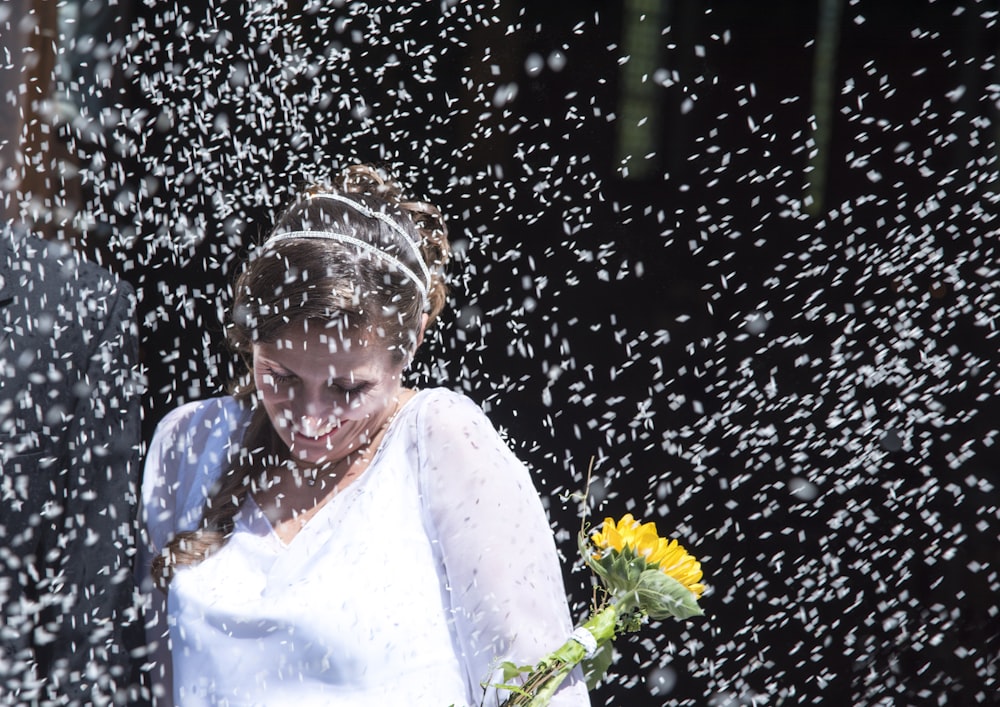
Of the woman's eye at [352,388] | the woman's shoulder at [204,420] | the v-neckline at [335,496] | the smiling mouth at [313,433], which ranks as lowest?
the v-neckline at [335,496]

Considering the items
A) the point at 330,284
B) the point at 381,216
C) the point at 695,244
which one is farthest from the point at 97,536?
the point at 695,244

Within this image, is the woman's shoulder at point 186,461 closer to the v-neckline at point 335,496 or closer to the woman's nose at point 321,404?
the v-neckline at point 335,496

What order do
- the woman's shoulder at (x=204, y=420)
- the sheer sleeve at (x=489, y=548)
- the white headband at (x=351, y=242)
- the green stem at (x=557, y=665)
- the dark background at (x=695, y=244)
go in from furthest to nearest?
the dark background at (x=695, y=244), the woman's shoulder at (x=204, y=420), the white headband at (x=351, y=242), the sheer sleeve at (x=489, y=548), the green stem at (x=557, y=665)

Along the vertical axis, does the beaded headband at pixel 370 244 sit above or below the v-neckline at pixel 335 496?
above

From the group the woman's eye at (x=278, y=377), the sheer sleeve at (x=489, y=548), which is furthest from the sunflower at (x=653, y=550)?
the woman's eye at (x=278, y=377)

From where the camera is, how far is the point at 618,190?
6.26 ft

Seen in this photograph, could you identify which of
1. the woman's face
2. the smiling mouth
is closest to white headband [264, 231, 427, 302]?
the woman's face

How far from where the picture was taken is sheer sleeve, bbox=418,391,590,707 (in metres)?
1.14

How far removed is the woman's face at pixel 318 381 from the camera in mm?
1200

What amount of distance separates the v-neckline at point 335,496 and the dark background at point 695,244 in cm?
73

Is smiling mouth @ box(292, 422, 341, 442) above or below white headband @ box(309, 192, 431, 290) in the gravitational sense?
below

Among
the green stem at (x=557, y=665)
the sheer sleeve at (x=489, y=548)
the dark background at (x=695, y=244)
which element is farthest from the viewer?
the dark background at (x=695, y=244)

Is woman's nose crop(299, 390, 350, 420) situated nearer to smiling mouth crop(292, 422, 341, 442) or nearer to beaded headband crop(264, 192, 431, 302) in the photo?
smiling mouth crop(292, 422, 341, 442)

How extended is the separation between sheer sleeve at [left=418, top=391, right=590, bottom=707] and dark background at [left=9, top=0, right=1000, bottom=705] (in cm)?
79
